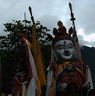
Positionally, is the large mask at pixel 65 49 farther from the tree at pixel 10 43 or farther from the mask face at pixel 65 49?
the tree at pixel 10 43

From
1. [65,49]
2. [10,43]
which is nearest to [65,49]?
[65,49]

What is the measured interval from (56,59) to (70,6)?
51.7 inches

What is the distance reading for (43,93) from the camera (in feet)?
43.3

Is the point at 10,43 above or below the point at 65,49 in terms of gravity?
above

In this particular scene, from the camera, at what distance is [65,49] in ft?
42.5

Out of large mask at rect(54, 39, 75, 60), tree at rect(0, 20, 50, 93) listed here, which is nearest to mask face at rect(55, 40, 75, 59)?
large mask at rect(54, 39, 75, 60)

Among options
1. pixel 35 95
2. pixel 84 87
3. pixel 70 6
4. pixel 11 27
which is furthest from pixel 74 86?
pixel 11 27

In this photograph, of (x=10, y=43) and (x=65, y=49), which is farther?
(x=10, y=43)

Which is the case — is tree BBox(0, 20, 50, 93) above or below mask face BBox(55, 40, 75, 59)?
above

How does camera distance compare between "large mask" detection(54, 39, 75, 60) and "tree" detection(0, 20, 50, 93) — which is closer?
"large mask" detection(54, 39, 75, 60)

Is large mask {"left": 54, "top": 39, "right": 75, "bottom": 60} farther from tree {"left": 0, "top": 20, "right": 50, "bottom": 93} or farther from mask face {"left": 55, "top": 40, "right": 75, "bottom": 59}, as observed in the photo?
tree {"left": 0, "top": 20, "right": 50, "bottom": 93}

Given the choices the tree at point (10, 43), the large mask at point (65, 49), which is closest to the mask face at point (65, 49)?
the large mask at point (65, 49)

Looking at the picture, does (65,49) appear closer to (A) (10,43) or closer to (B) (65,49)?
(B) (65,49)

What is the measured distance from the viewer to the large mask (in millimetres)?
12852
